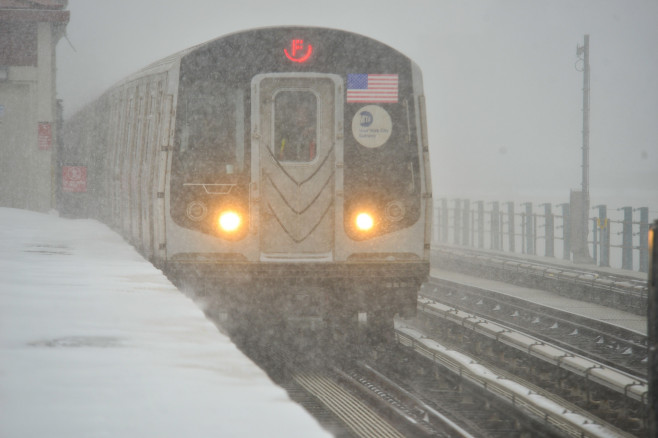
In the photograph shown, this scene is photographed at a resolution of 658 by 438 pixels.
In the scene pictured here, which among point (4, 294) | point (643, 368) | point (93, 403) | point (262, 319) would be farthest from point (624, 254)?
point (93, 403)

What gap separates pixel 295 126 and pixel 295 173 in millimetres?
466

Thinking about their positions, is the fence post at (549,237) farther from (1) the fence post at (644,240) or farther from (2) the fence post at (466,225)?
(2) the fence post at (466,225)

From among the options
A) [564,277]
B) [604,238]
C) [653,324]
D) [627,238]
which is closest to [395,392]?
[653,324]

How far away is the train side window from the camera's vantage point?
8.91 meters

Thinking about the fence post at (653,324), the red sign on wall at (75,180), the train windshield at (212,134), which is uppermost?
the train windshield at (212,134)

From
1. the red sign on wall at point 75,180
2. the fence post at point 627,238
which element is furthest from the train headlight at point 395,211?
the red sign on wall at point 75,180

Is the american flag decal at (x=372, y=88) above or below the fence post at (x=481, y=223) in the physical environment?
above

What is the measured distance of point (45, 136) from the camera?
68.3ft

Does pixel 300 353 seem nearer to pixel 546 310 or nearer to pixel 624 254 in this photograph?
pixel 546 310

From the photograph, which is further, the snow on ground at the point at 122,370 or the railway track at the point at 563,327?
the railway track at the point at 563,327

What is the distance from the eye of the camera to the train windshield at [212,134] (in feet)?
28.9

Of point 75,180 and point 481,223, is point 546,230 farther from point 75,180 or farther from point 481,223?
point 75,180

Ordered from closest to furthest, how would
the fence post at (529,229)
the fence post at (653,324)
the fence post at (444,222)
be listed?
1. the fence post at (653,324)
2. the fence post at (529,229)
3. the fence post at (444,222)

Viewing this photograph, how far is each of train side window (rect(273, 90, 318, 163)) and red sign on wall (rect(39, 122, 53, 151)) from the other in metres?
13.2
